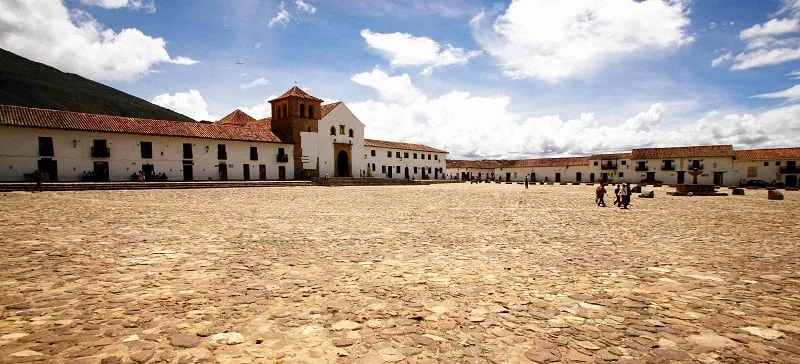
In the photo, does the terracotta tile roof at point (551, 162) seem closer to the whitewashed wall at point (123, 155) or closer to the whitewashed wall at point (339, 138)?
the whitewashed wall at point (339, 138)

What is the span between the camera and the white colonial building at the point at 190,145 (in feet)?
89.1

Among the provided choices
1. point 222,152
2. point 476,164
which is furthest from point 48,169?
point 476,164

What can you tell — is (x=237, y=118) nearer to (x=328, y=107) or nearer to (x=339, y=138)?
(x=328, y=107)

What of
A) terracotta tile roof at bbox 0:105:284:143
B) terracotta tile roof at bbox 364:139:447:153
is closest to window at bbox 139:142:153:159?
terracotta tile roof at bbox 0:105:284:143

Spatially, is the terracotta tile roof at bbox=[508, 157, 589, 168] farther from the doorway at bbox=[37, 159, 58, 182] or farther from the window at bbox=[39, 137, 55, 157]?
the window at bbox=[39, 137, 55, 157]

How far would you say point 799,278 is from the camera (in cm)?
466

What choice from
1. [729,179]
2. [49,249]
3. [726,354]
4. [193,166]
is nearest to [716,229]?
[726,354]

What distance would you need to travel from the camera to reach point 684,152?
5091cm

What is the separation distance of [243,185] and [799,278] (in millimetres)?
30762

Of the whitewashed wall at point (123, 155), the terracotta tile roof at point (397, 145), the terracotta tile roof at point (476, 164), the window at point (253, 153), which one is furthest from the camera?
the terracotta tile roof at point (476, 164)

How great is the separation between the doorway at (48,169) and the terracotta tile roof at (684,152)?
66.3 meters

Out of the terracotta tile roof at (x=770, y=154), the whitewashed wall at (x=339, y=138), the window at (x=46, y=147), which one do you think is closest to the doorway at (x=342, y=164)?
the whitewashed wall at (x=339, y=138)

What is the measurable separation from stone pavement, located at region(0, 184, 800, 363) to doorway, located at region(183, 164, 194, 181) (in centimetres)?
2895

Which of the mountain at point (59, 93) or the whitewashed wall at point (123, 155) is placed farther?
the mountain at point (59, 93)
